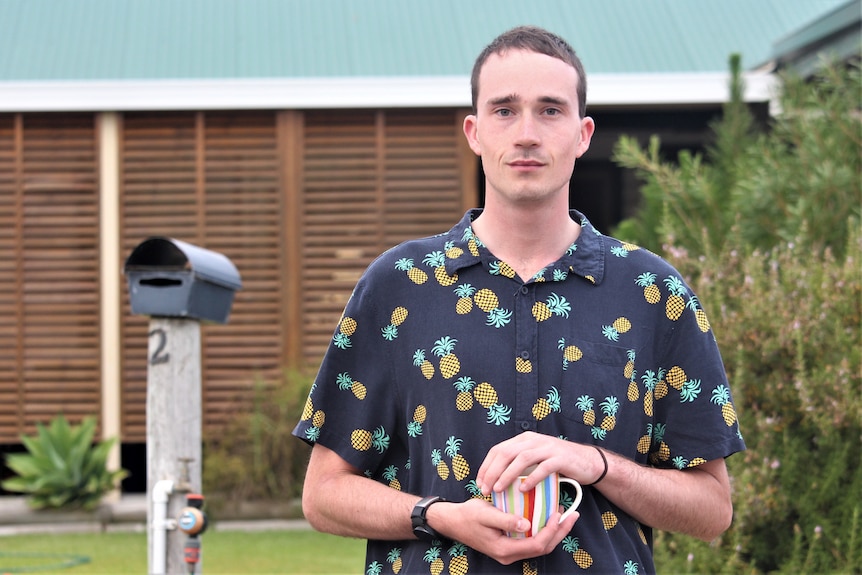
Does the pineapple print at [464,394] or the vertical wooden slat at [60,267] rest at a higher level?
the vertical wooden slat at [60,267]

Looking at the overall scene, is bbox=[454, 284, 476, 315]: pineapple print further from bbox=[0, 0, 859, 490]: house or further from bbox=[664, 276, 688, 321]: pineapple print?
bbox=[0, 0, 859, 490]: house

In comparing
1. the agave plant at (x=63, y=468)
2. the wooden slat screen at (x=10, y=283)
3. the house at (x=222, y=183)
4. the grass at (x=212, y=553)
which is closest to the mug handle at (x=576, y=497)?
the grass at (x=212, y=553)

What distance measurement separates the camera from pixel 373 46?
11383mm

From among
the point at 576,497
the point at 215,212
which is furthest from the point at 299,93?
the point at 576,497

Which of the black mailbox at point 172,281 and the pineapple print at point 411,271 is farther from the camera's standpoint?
the black mailbox at point 172,281

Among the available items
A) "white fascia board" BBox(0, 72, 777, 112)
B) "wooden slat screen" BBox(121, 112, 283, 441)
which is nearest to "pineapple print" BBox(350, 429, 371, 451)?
"white fascia board" BBox(0, 72, 777, 112)

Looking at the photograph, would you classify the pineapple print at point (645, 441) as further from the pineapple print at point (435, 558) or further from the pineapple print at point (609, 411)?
the pineapple print at point (435, 558)

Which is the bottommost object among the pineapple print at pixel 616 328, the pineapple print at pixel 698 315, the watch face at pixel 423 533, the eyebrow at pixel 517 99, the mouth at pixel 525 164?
the watch face at pixel 423 533

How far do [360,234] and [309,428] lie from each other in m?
8.66

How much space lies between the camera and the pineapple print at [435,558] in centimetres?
213

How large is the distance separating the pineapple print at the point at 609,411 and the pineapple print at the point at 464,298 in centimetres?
29

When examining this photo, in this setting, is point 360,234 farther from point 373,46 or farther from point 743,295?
point 743,295

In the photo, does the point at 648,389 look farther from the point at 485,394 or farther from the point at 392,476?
the point at 392,476

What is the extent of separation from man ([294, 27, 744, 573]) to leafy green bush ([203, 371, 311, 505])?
25.0ft
